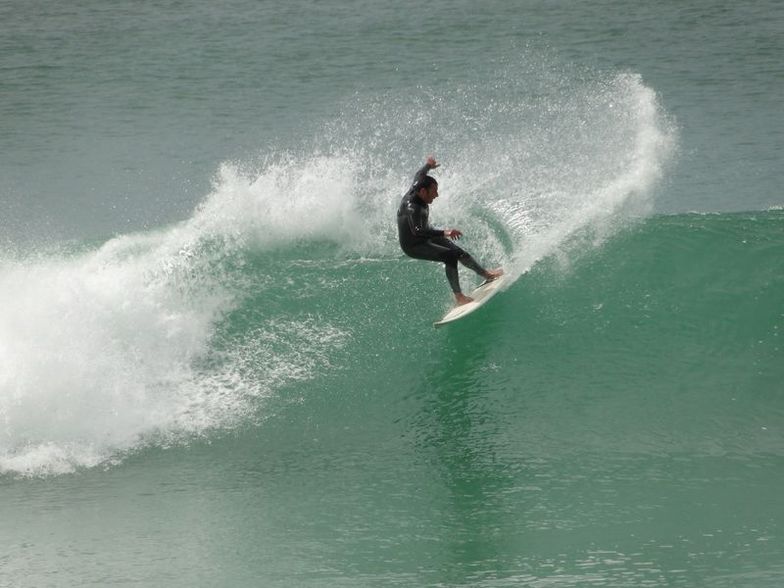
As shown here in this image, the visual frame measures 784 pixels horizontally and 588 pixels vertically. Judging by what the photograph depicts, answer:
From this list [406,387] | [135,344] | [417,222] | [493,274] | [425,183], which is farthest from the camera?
[493,274]

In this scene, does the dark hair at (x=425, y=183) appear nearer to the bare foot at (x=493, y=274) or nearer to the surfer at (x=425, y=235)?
the surfer at (x=425, y=235)

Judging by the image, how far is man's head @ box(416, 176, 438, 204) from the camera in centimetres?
995

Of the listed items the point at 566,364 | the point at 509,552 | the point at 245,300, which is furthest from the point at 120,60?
the point at 509,552

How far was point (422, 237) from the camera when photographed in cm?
1007

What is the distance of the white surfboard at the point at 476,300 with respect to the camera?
10125 mm

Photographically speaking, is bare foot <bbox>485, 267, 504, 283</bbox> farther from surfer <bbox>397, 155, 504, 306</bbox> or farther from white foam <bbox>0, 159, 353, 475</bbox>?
white foam <bbox>0, 159, 353, 475</bbox>

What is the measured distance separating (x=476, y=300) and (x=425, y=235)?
792 mm

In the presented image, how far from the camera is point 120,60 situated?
30938mm

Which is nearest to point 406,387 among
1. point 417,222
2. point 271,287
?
point 417,222

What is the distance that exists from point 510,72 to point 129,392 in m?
18.7

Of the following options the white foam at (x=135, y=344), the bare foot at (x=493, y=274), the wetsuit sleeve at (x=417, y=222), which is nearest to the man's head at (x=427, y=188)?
the wetsuit sleeve at (x=417, y=222)

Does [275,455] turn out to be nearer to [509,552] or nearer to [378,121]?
[509,552]

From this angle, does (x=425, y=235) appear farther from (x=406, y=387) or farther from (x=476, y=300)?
(x=406, y=387)

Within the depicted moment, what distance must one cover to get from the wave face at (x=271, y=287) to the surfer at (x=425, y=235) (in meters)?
0.71
